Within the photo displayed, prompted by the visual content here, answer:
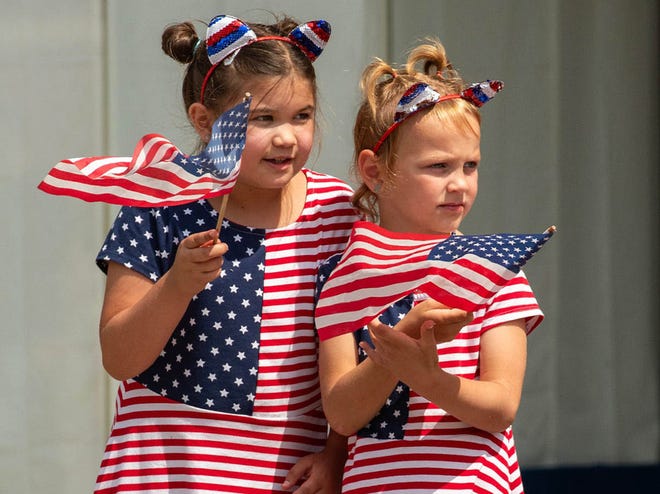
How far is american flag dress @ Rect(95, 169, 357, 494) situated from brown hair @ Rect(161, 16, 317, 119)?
0.79ft

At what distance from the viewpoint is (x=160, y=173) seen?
256 cm

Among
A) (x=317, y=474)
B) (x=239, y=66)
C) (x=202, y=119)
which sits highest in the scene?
(x=239, y=66)

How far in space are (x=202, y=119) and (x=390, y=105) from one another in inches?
15.6

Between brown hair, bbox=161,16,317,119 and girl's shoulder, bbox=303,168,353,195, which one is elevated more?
brown hair, bbox=161,16,317,119

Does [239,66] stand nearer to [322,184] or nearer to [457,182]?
[322,184]

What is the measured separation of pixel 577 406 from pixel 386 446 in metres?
2.93

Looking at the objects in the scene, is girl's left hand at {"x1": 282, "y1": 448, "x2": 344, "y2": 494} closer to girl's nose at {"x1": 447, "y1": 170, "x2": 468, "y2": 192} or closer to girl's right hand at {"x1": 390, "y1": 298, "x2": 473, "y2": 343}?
girl's right hand at {"x1": 390, "y1": 298, "x2": 473, "y2": 343}

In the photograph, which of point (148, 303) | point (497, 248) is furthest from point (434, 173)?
point (148, 303)

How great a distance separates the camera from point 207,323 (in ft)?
8.49

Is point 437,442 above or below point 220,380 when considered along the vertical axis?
below

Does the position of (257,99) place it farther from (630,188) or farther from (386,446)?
(630,188)

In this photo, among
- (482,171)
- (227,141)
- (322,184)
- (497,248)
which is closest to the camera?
(497,248)

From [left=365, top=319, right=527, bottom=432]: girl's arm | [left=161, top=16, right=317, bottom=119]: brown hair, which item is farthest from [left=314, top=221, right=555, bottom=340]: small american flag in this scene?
[left=161, top=16, right=317, bottom=119]: brown hair

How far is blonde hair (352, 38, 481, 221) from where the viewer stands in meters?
2.60
